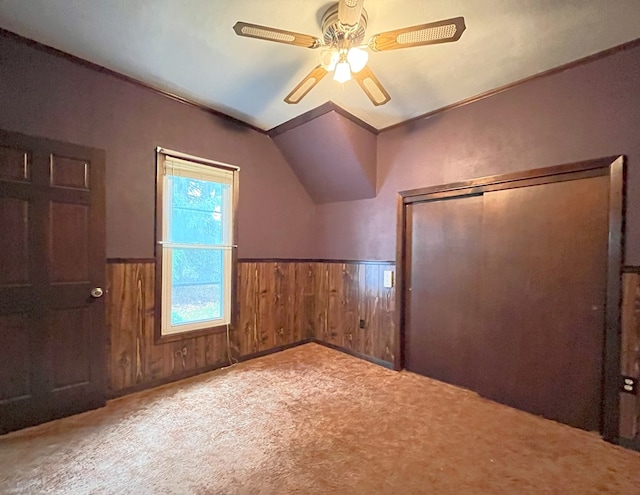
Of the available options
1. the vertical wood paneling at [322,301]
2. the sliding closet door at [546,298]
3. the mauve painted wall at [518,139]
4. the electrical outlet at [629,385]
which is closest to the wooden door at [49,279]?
the vertical wood paneling at [322,301]

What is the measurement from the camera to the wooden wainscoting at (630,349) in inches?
77.2

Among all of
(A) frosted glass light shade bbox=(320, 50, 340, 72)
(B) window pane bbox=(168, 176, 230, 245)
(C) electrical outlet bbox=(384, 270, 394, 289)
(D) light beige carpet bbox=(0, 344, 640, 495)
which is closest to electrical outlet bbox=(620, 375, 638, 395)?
(D) light beige carpet bbox=(0, 344, 640, 495)

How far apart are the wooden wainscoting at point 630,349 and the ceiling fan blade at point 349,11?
2342 mm

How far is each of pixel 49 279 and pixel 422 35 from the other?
2937mm

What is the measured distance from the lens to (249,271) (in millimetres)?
A: 3545

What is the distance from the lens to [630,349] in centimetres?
199

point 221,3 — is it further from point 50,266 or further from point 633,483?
point 633,483

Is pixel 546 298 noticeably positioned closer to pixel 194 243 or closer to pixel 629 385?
pixel 629 385

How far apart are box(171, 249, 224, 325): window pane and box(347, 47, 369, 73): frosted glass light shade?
228 cm

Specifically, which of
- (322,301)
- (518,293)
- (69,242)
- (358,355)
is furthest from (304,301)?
(69,242)

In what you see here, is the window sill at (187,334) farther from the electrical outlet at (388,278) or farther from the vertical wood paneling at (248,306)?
the electrical outlet at (388,278)

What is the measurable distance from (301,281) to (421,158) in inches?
83.7

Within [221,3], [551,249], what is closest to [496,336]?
[551,249]

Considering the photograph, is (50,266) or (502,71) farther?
(502,71)
